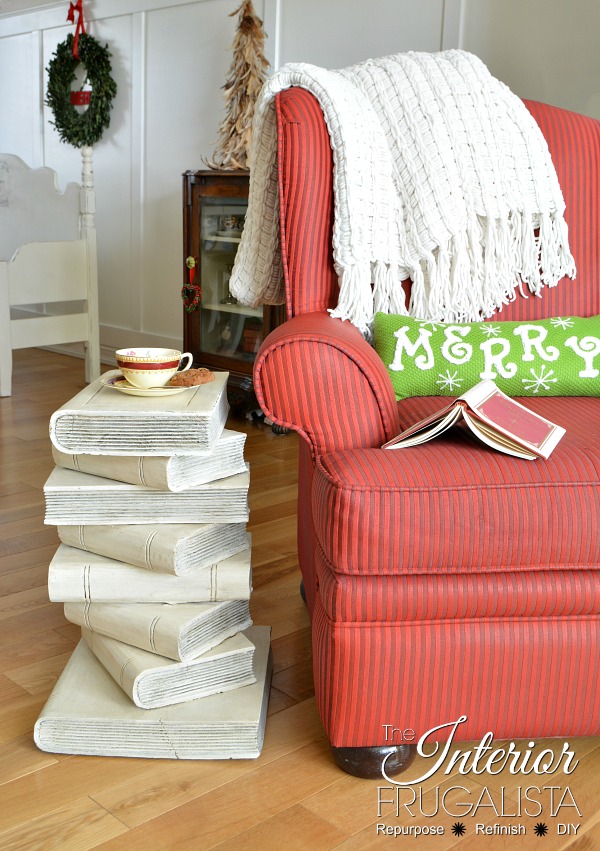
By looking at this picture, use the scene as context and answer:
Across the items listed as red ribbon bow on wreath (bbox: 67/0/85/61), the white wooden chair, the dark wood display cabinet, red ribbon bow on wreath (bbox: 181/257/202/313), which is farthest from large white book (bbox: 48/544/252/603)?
red ribbon bow on wreath (bbox: 67/0/85/61)

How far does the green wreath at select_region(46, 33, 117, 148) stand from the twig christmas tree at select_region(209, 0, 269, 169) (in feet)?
3.40

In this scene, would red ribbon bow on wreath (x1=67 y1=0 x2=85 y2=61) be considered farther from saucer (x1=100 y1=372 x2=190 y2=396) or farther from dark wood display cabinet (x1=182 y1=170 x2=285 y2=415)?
saucer (x1=100 y1=372 x2=190 y2=396)

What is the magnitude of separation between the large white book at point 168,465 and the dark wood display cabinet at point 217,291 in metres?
1.76

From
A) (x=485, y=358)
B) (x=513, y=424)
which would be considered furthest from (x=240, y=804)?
(x=485, y=358)

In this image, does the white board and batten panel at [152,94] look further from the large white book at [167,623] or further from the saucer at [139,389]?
the large white book at [167,623]

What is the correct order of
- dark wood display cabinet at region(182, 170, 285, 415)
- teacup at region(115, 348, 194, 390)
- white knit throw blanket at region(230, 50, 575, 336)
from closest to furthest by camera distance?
teacup at region(115, 348, 194, 390)
white knit throw blanket at region(230, 50, 575, 336)
dark wood display cabinet at region(182, 170, 285, 415)

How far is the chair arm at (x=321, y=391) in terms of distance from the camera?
4.10 ft

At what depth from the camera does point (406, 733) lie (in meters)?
1.18

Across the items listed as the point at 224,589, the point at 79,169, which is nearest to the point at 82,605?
the point at 224,589

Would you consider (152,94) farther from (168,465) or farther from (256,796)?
(256,796)

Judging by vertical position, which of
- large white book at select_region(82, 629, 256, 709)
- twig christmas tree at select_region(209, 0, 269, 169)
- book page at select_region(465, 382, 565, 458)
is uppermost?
twig christmas tree at select_region(209, 0, 269, 169)

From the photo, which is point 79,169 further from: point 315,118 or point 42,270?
point 315,118

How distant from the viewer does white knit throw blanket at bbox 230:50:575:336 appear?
1638 millimetres

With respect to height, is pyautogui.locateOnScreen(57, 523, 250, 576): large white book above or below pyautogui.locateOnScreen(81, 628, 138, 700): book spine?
above
